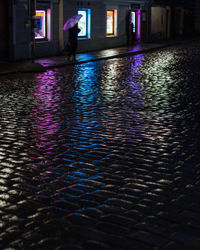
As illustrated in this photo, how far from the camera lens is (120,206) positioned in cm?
460

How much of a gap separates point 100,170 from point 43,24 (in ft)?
62.9

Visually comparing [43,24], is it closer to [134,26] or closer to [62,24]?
[62,24]

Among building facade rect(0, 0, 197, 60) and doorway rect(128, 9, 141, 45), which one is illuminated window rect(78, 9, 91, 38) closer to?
building facade rect(0, 0, 197, 60)

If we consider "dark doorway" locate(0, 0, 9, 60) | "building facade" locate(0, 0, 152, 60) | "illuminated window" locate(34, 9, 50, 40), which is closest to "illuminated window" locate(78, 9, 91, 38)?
"building facade" locate(0, 0, 152, 60)

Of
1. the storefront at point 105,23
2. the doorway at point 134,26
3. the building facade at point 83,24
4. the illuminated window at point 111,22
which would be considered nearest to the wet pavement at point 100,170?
the building facade at point 83,24

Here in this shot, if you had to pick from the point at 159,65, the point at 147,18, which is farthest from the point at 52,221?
the point at 147,18

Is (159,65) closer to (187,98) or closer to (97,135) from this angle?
(187,98)

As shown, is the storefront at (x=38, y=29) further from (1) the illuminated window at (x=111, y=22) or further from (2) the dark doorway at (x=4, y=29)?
(1) the illuminated window at (x=111, y=22)

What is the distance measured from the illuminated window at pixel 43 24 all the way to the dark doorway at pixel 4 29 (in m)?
2.19

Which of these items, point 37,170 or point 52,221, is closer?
point 52,221

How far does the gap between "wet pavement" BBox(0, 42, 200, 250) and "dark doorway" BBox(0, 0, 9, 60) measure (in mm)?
9929

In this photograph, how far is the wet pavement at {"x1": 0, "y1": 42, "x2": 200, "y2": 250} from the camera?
13.2 feet

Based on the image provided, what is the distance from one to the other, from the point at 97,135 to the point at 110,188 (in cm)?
252

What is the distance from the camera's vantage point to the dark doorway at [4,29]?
2124 cm
